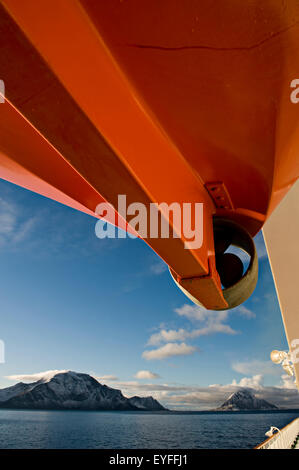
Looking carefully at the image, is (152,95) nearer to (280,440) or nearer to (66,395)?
(280,440)

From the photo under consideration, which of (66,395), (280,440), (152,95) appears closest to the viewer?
(152,95)

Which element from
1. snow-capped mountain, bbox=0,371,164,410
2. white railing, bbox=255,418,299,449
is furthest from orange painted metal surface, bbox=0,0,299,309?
snow-capped mountain, bbox=0,371,164,410

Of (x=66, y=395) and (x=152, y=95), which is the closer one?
(x=152, y=95)

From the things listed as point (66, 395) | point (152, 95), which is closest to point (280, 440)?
point (152, 95)

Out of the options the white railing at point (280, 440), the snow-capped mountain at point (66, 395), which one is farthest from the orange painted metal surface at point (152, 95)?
the snow-capped mountain at point (66, 395)

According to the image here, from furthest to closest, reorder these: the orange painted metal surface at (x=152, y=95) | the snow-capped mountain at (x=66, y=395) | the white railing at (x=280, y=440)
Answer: the snow-capped mountain at (x=66, y=395)
the white railing at (x=280, y=440)
the orange painted metal surface at (x=152, y=95)

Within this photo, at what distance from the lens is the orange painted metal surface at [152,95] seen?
2.45ft

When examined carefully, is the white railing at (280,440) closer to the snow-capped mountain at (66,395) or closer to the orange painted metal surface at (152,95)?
the orange painted metal surface at (152,95)

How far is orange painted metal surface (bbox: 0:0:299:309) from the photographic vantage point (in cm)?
75

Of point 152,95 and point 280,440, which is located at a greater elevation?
point 152,95

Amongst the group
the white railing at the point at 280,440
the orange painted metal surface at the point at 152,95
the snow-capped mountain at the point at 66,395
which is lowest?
the snow-capped mountain at the point at 66,395

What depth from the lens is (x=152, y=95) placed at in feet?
4.02

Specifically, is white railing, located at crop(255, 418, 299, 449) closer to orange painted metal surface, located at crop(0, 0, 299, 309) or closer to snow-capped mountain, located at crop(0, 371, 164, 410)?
orange painted metal surface, located at crop(0, 0, 299, 309)
